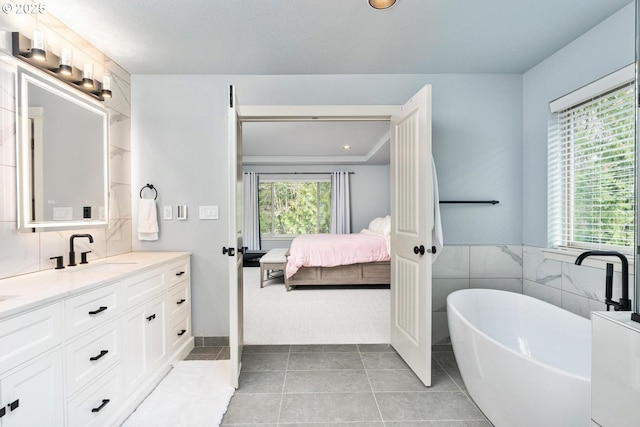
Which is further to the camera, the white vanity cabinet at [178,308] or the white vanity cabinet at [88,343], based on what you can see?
the white vanity cabinet at [178,308]

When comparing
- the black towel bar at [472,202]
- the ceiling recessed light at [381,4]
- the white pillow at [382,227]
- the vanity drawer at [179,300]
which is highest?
the ceiling recessed light at [381,4]

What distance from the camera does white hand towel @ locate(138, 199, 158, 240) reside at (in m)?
2.49

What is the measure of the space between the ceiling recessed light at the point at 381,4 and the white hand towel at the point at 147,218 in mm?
2231

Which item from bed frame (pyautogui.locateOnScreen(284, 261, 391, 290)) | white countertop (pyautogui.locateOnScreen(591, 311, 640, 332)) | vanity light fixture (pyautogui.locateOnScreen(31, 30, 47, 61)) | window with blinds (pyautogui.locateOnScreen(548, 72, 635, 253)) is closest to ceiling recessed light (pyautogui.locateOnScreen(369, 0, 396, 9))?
window with blinds (pyautogui.locateOnScreen(548, 72, 635, 253))

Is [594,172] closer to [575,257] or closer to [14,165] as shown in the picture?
[575,257]

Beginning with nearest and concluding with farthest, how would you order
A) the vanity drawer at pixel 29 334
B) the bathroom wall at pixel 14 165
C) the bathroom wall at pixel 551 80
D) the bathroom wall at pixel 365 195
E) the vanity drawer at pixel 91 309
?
the vanity drawer at pixel 29 334 < the vanity drawer at pixel 91 309 < the bathroom wall at pixel 14 165 < the bathroom wall at pixel 551 80 < the bathroom wall at pixel 365 195

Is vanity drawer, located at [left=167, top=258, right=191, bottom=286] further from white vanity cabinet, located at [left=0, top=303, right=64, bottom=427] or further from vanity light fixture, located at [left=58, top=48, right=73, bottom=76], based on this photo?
vanity light fixture, located at [left=58, top=48, right=73, bottom=76]

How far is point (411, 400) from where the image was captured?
73.1 inches

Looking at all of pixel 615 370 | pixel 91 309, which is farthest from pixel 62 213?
pixel 615 370

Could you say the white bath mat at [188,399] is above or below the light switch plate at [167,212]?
below

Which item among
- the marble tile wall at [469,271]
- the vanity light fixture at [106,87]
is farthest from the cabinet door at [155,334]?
the marble tile wall at [469,271]

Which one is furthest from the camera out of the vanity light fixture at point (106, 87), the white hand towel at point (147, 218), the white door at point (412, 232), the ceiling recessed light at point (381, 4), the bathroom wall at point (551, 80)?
the white hand towel at point (147, 218)

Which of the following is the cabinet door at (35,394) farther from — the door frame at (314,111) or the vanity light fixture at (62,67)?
the door frame at (314,111)

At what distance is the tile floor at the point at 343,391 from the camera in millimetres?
1690
